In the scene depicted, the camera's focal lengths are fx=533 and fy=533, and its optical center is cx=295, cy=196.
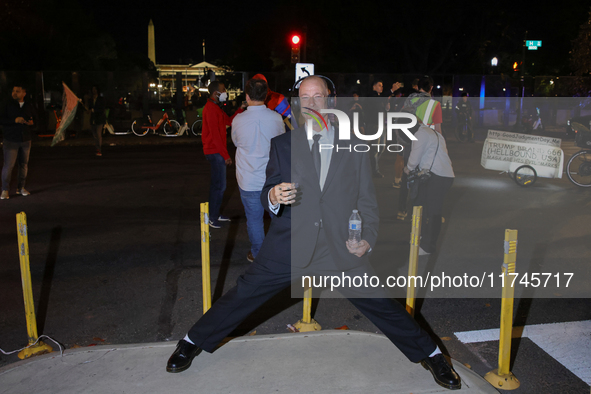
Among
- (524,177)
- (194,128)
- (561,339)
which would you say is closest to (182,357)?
(561,339)

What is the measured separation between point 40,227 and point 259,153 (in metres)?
4.06

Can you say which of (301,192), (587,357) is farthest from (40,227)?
(587,357)

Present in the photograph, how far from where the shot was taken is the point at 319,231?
3234 millimetres

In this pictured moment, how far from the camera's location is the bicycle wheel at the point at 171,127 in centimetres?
2203

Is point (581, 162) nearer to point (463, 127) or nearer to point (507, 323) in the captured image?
point (507, 323)

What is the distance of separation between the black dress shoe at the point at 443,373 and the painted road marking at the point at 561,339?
974 millimetres

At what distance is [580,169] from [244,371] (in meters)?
9.39

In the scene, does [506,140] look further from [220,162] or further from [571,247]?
[220,162]

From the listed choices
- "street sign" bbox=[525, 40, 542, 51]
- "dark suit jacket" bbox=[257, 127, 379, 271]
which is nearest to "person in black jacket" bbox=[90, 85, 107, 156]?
"dark suit jacket" bbox=[257, 127, 379, 271]

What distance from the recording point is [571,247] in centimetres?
676

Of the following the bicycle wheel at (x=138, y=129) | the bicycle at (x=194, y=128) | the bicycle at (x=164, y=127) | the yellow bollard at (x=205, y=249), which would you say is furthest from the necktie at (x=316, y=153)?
the bicycle wheel at (x=138, y=129)

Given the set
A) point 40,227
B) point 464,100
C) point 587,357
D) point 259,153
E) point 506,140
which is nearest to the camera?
point 587,357

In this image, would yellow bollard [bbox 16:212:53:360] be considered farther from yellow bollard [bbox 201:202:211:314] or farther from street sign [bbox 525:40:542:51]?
street sign [bbox 525:40:542:51]

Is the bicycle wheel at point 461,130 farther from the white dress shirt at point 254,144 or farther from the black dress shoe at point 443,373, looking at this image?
the black dress shoe at point 443,373
